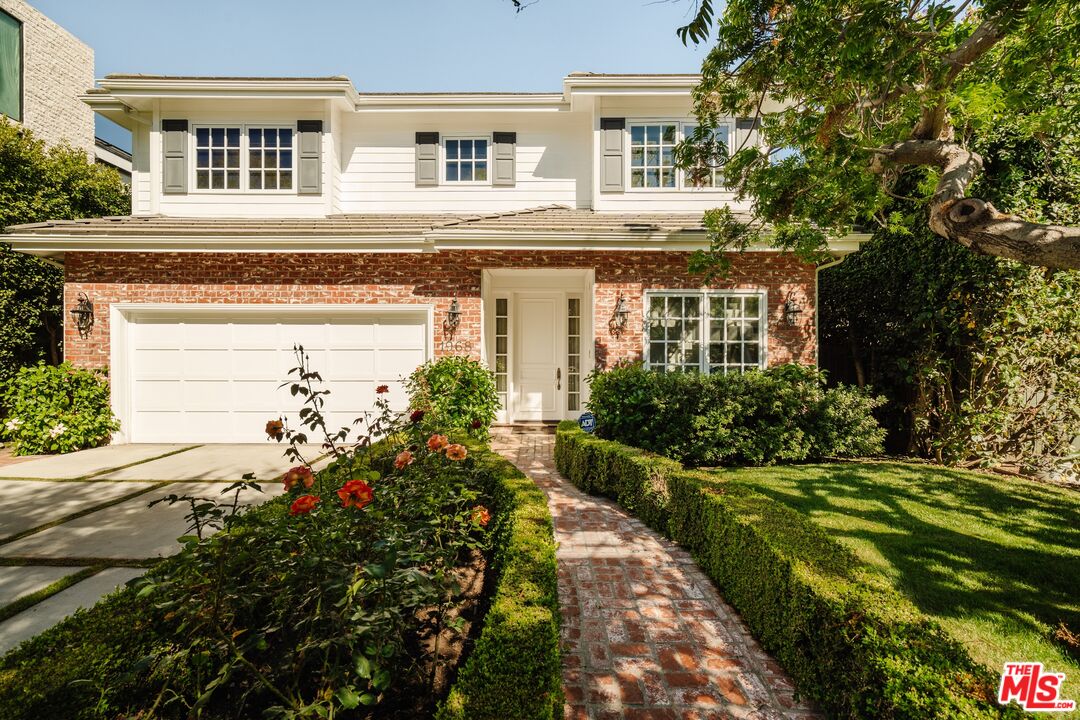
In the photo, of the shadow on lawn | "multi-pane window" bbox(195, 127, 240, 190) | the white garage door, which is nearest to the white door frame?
the white garage door

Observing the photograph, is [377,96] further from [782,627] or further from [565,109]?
[782,627]

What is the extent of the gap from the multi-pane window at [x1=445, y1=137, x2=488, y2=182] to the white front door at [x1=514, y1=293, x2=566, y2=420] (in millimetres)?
2929

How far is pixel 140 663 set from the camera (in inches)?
55.6

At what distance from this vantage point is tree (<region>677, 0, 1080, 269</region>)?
12.1 ft

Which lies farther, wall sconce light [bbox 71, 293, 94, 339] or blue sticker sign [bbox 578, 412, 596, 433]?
wall sconce light [bbox 71, 293, 94, 339]

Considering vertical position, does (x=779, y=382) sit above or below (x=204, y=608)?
above

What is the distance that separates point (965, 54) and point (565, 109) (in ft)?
22.0

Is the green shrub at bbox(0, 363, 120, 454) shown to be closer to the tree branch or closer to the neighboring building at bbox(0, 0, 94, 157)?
the neighboring building at bbox(0, 0, 94, 157)

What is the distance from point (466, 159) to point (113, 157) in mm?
15735

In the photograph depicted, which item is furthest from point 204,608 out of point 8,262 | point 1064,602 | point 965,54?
point 8,262

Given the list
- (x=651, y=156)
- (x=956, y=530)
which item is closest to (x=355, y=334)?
(x=651, y=156)

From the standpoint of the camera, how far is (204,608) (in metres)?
1.71

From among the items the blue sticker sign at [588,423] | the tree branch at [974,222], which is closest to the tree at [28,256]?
the blue sticker sign at [588,423]

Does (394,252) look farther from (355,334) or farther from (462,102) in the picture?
(462,102)
